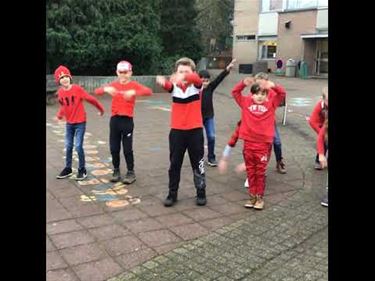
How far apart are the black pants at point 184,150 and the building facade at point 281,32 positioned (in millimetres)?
25858

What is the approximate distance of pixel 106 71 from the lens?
61.3 ft

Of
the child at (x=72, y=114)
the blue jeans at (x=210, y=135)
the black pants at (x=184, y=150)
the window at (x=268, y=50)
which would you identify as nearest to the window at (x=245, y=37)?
the window at (x=268, y=50)

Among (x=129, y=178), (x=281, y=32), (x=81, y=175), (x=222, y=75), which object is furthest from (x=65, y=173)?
(x=281, y=32)

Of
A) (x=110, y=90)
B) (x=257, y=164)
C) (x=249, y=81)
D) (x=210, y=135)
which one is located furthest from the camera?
(x=210, y=135)

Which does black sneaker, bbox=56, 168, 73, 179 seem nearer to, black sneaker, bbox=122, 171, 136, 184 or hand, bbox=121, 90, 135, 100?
black sneaker, bbox=122, 171, 136, 184

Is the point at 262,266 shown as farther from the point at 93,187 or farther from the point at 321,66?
the point at 321,66

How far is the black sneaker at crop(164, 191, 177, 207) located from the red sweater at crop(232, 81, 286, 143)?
1017 mm

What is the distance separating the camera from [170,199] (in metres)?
5.49

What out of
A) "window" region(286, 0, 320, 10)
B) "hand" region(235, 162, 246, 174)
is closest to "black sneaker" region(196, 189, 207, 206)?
"hand" region(235, 162, 246, 174)

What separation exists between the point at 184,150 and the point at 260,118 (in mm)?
950

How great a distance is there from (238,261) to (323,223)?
140 cm

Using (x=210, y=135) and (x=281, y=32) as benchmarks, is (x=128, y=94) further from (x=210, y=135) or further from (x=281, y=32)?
(x=281, y=32)

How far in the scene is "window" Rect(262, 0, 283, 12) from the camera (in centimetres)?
3572
